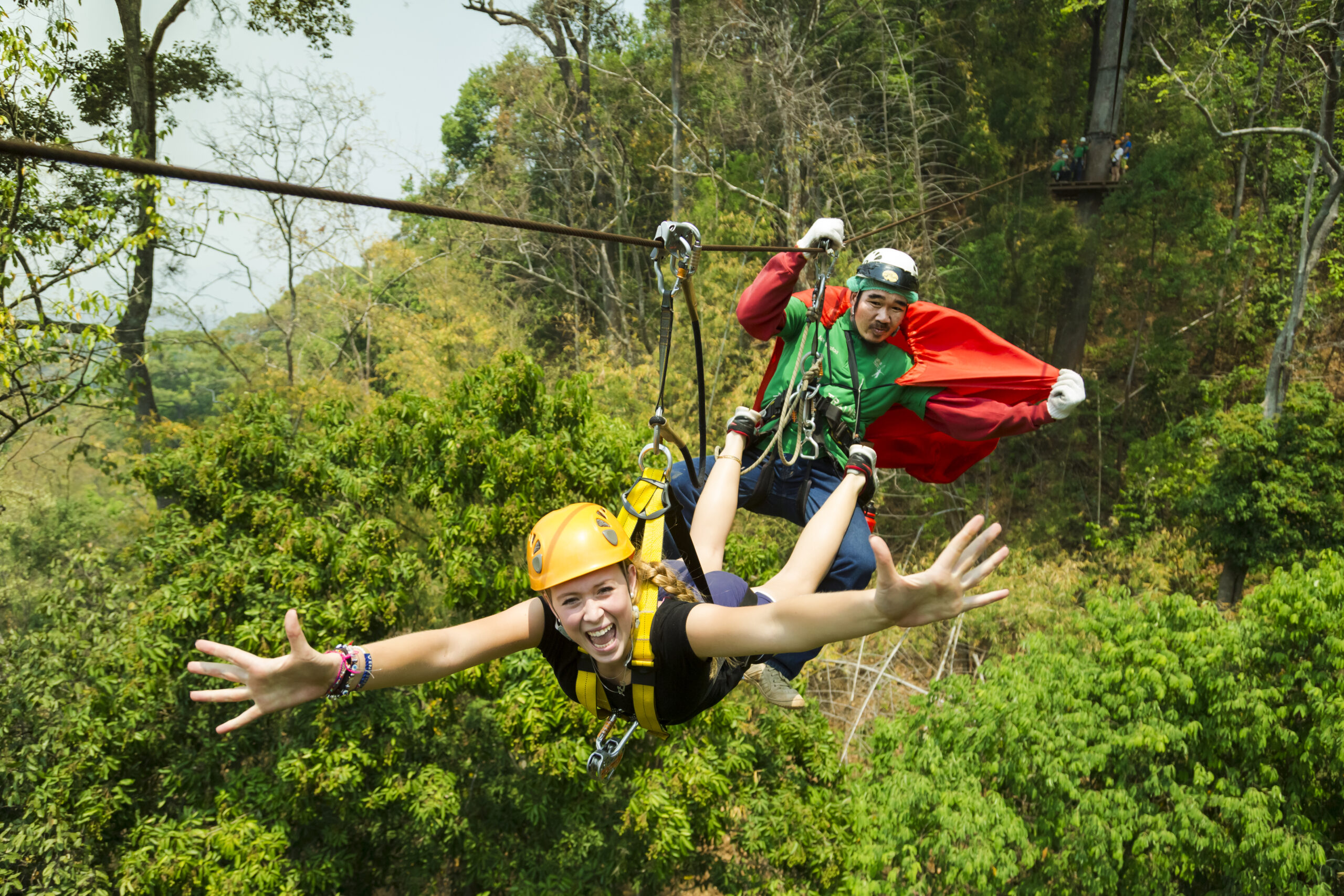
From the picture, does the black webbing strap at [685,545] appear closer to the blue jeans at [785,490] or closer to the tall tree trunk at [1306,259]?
the blue jeans at [785,490]

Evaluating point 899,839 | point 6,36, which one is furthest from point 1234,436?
point 6,36

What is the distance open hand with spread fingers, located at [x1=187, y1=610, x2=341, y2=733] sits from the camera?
6.13 ft

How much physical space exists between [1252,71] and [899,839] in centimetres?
1507

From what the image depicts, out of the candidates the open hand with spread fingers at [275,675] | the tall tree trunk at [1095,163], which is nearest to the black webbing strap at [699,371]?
the open hand with spread fingers at [275,675]

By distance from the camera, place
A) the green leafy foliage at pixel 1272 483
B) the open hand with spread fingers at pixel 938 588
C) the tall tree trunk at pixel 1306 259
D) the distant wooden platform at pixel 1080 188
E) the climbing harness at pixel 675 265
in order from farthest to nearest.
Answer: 1. the distant wooden platform at pixel 1080 188
2. the tall tree trunk at pixel 1306 259
3. the green leafy foliage at pixel 1272 483
4. the climbing harness at pixel 675 265
5. the open hand with spread fingers at pixel 938 588

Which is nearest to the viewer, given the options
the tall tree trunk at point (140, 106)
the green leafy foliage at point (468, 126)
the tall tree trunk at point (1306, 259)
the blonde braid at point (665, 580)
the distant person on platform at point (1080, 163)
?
the blonde braid at point (665, 580)

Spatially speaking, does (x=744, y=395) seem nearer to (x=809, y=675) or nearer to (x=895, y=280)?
(x=809, y=675)

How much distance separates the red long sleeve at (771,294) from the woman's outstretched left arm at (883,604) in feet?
5.52

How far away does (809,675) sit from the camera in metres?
14.8

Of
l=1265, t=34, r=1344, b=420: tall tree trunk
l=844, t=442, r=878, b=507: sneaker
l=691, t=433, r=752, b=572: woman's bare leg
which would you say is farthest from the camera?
l=1265, t=34, r=1344, b=420: tall tree trunk

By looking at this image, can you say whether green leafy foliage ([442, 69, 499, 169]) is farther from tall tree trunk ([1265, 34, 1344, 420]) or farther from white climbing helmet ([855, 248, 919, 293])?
white climbing helmet ([855, 248, 919, 293])

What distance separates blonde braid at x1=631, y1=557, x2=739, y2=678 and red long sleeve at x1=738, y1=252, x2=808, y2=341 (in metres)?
1.19

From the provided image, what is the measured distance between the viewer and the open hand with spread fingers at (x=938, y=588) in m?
1.58

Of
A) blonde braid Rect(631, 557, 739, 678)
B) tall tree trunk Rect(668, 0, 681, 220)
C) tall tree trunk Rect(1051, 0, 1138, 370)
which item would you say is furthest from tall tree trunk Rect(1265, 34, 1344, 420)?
blonde braid Rect(631, 557, 739, 678)
